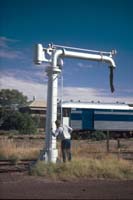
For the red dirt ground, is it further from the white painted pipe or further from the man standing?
the white painted pipe

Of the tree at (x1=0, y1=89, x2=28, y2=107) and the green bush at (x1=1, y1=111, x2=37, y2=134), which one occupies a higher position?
the tree at (x1=0, y1=89, x2=28, y2=107)

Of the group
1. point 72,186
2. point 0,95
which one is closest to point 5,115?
point 0,95

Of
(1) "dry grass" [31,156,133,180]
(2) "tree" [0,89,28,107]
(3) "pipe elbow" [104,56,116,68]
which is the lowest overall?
(1) "dry grass" [31,156,133,180]

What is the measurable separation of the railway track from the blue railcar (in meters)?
23.1

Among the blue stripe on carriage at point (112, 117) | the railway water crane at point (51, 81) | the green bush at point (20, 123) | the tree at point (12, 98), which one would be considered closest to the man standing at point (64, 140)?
the railway water crane at point (51, 81)

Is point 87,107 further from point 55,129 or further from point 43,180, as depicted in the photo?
point 43,180

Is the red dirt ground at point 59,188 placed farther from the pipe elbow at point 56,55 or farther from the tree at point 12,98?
the tree at point 12,98

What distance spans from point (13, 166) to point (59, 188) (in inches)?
178

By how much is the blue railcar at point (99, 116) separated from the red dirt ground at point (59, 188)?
27.2 metres

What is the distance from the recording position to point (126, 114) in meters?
43.0

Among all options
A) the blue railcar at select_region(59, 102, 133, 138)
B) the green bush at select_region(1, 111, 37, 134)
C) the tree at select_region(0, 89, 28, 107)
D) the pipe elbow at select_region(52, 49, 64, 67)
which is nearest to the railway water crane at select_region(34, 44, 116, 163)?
the pipe elbow at select_region(52, 49, 64, 67)

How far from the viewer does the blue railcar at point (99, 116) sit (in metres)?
40.8

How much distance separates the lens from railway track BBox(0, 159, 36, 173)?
47.4ft

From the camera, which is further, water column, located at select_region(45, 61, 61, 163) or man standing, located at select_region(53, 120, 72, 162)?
water column, located at select_region(45, 61, 61, 163)
